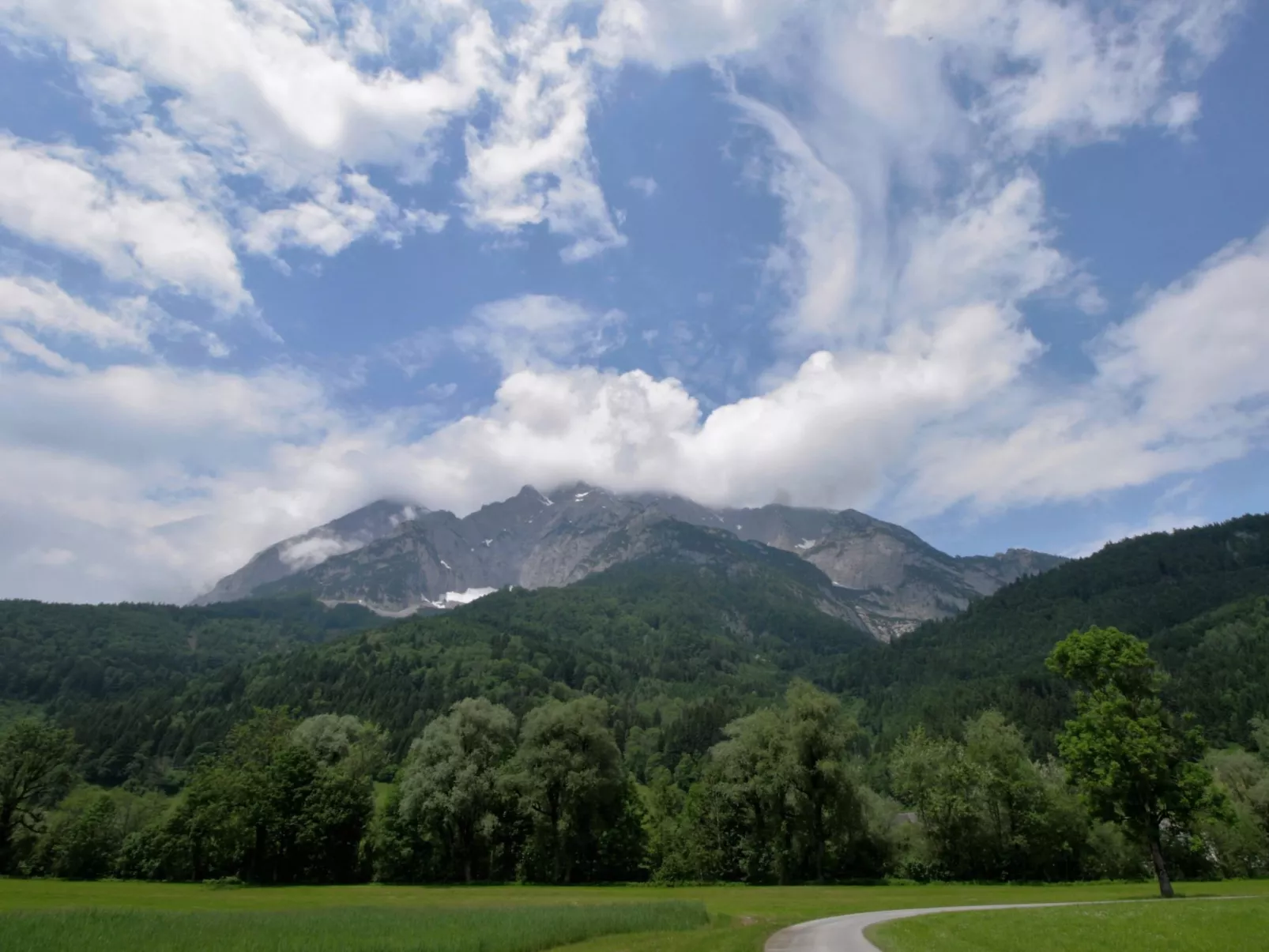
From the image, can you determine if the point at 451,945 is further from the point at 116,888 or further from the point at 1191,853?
the point at 1191,853

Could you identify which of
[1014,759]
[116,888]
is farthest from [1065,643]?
[116,888]

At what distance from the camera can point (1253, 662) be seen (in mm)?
192250

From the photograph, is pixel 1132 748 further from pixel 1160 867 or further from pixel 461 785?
pixel 461 785

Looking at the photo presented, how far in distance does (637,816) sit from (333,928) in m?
47.2

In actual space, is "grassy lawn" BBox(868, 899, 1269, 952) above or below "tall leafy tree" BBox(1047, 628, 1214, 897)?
below

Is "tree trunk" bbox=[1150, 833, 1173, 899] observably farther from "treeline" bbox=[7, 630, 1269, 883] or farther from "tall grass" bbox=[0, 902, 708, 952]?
"tall grass" bbox=[0, 902, 708, 952]

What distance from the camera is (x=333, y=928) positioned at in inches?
1171

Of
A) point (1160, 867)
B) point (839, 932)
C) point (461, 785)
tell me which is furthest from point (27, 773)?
point (1160, 867)

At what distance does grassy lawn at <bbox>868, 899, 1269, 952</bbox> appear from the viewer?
2302 cm

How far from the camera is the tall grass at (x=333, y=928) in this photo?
25.5 m

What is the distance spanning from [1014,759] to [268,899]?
65.2 metres

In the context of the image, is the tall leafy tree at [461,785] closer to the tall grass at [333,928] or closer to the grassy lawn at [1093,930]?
the tall grass at [333,928]

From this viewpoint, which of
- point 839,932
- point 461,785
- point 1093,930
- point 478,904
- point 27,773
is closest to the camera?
point 1093,930

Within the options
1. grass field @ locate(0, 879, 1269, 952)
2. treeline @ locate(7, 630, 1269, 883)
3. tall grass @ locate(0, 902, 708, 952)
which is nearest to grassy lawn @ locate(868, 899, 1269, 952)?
grass field @ locate(0, 879, 1269, 952)
